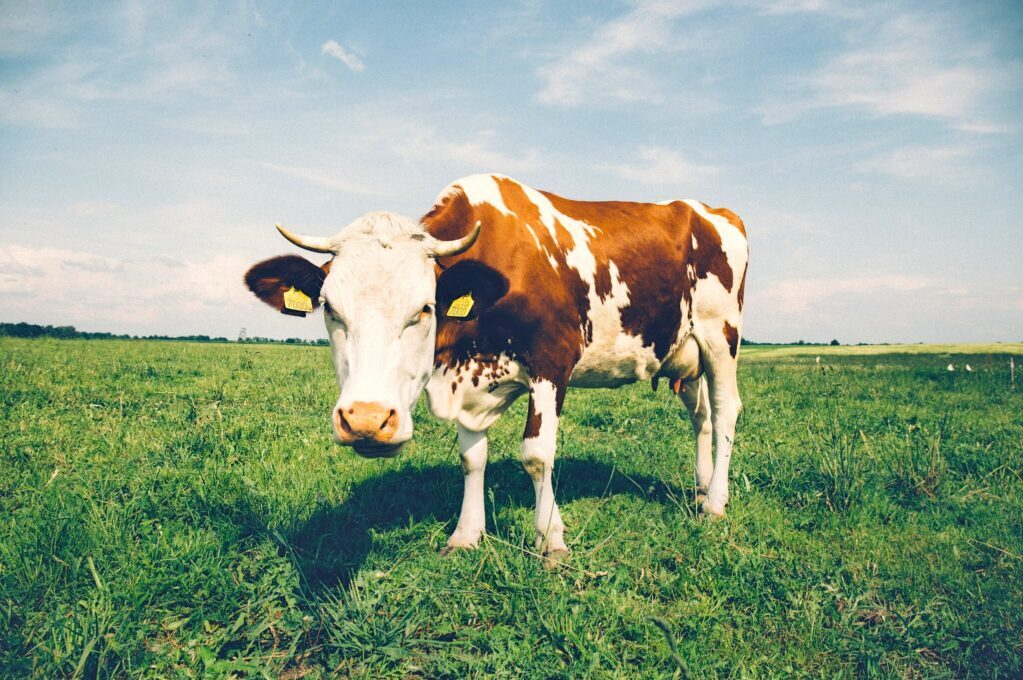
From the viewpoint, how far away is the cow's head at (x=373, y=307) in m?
2.99

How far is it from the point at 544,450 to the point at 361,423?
1767mm

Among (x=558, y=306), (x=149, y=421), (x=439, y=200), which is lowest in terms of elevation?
(x=149, y=421)

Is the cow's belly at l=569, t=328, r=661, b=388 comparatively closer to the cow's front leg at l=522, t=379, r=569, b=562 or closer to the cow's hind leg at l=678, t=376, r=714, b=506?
the cow's front leg at l=522, t=379, r=569, b=562

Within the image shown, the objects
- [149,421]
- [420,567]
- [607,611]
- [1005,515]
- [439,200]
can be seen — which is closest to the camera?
[607,611]

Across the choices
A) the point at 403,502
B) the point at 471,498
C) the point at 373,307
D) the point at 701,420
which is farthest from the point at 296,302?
the point at 701,420

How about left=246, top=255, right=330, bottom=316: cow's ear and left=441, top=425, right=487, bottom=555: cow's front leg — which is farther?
left=441, top=425, right=487, bottom=555: cow's front leg

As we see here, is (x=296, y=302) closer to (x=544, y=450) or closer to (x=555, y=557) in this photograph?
(x=544, y=450)

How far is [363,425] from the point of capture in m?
2.91

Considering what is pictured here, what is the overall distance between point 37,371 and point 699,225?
34.2 feet

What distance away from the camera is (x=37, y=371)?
10.2m

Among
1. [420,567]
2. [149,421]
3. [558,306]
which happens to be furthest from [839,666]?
[149,421]

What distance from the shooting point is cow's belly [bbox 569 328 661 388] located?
16.3ft

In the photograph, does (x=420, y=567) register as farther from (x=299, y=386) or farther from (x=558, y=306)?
(x=299, y=386)

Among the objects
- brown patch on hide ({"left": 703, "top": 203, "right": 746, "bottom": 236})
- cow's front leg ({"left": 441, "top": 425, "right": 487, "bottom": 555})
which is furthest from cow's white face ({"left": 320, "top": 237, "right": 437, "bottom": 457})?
brown patch on hide ({"left": 703, "top": 203, "right": 746, "bottom": 236})
